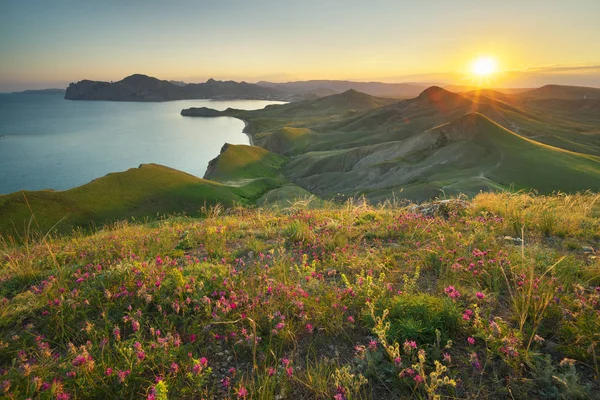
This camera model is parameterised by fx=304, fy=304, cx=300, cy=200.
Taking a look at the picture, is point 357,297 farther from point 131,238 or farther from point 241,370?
point 131,238

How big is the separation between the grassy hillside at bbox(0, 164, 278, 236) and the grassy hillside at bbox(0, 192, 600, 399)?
4523 centimetres

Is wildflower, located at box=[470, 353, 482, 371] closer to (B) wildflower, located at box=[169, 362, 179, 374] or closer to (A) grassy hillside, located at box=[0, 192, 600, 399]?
(A) grassy hillside, located at box=[0, 192, 600, 399]

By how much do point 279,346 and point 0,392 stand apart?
2.65 meters

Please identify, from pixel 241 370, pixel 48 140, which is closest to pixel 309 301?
pixel 241 370

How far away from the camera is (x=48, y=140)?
192375 millimetres

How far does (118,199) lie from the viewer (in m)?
58.1

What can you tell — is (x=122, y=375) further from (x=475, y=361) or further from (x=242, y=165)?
(x=242, y=165)

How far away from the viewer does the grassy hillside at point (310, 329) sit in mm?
2967

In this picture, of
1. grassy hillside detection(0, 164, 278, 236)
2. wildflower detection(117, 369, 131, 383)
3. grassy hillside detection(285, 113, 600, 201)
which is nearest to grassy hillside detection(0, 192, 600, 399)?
wildflower detection(117, 369, 131, 383)

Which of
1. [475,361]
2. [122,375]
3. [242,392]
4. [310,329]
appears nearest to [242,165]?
[310,329]

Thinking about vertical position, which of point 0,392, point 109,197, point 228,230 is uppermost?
point 0,392

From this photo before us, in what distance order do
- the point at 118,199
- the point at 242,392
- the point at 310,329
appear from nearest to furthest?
the point at 242,392 < the point at 310,329 < the point at 118,199

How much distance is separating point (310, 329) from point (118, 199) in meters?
64.6

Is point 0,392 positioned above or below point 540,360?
above
